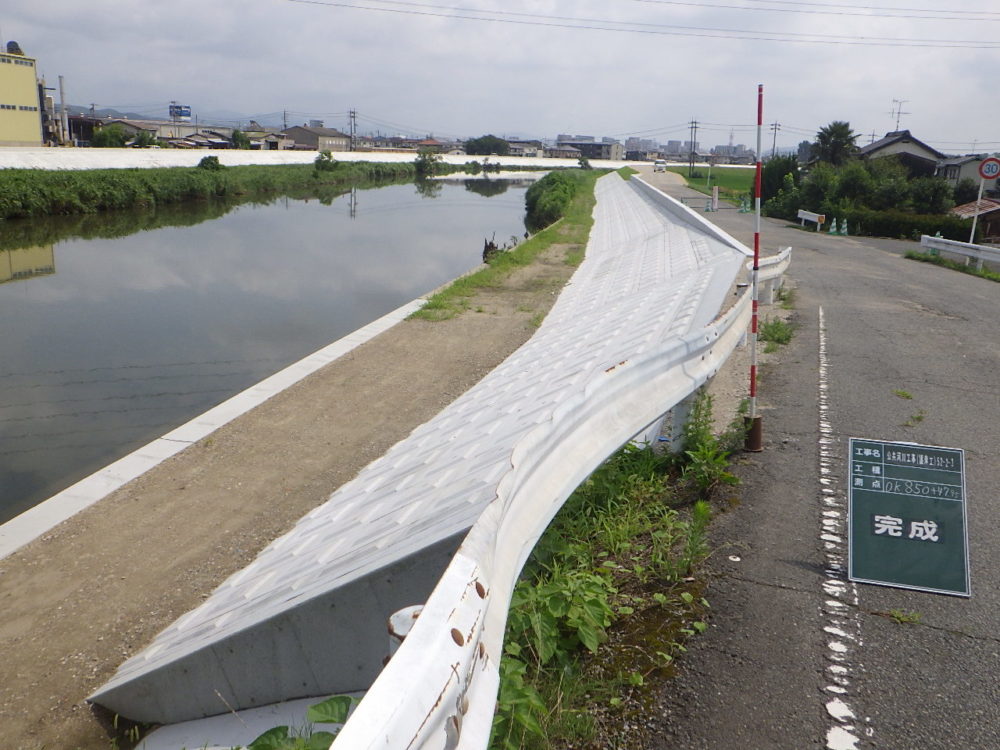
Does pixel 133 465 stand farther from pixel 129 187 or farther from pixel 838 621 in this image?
pixel 129 187

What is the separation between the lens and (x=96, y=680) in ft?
14.7

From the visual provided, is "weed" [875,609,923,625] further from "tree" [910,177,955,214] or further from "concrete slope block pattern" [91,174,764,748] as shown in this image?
"tree" [910,177,955,214]

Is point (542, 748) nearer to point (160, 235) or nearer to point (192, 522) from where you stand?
point (192, 522)

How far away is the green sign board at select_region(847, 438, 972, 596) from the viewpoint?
12.0 ft

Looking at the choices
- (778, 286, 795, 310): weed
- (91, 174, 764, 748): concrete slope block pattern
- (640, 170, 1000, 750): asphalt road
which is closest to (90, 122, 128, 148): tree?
(778, 286, 795, 310): weed

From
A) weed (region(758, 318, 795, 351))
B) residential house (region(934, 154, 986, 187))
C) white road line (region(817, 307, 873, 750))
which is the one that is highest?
residential house (region(934, 154, 986, 187))

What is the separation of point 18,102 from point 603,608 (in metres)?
69.5

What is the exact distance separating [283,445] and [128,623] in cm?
298

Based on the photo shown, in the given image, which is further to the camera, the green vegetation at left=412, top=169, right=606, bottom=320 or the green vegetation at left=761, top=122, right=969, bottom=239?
the green vegetation at left=761, top=122, right=969, bottom=239

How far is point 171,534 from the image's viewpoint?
599cm

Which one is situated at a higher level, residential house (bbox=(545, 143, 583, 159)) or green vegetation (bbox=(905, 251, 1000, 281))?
residential house (bbox=(545, 143, 583, 159))

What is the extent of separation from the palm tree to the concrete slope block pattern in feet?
165

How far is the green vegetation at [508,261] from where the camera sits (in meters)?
14.5

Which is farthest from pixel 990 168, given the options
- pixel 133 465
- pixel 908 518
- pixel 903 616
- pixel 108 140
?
pixel 108 140
